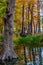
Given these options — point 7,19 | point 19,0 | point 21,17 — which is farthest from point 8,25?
point 21,17

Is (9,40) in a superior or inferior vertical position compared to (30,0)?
inferior

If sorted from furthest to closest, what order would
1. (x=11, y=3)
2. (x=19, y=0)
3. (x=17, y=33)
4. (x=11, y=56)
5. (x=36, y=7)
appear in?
(x=36, y=7) < (x=17, y=33) < (x=19, y=0) < (x=11, y=3) < (x=11, y=56)

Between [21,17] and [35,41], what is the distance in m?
8.65

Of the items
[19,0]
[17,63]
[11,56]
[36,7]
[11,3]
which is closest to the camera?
[17,63]

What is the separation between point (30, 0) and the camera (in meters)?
26.1

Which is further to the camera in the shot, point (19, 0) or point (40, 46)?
point (19, 0)

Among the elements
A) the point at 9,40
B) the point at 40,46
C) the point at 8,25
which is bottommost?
the point at 40,46

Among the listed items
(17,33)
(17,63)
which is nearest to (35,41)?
(17,33)

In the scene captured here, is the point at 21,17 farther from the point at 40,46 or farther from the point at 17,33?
the point at 40,46

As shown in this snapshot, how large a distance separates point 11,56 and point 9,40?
114cm

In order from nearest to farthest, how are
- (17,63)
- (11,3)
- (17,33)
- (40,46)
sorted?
1. (17,63)
2. (11,3)
3. (40,46)
4. (17,33)

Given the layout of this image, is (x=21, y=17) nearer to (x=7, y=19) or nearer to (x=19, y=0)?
(x=19, y=0)

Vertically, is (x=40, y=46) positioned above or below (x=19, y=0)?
below

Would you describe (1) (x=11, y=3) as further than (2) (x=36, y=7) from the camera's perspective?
No
